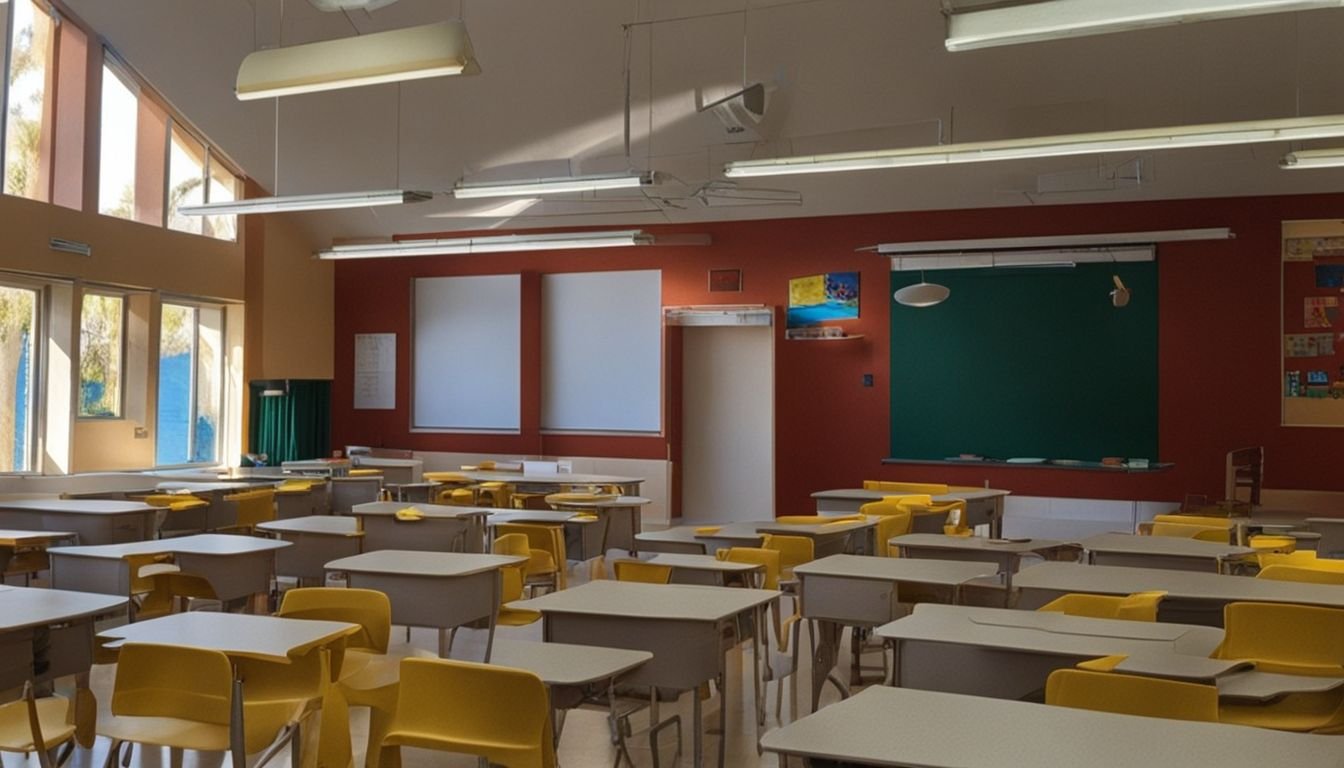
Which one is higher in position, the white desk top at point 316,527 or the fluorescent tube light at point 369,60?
the fluorescent tube light at point 369,60

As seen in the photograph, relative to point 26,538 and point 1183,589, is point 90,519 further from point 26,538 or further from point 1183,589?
point 1183,589

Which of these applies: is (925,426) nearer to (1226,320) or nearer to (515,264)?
(1226,320)

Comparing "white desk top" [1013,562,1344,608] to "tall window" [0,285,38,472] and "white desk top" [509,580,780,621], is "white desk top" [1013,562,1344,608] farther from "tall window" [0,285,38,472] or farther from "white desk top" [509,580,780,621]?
"tall window" [0,285,38,472]

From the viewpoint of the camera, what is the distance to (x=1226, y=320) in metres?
11.3

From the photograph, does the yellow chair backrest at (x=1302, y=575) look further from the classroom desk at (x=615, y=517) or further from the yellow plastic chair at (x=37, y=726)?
the yellow plastic chair at (x=37, y=726)

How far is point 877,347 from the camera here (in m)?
12.7

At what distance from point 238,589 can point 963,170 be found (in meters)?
8.28

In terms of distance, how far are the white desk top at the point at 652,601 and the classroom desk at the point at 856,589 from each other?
582 millimetres

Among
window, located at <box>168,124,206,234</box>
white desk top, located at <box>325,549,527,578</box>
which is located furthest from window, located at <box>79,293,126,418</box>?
white desk top, located at <box>325,549,527,578</box>

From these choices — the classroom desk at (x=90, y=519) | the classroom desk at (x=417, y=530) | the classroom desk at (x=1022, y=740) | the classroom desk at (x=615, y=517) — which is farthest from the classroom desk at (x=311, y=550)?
the classroom desk at (x=1022, y=740)

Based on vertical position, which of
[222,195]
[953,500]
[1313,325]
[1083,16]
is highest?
[222,195]

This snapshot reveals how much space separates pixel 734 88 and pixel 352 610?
723cm

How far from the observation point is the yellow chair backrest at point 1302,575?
5.12m

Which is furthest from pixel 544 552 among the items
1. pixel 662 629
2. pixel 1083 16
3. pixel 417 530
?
pixel 1083 16
